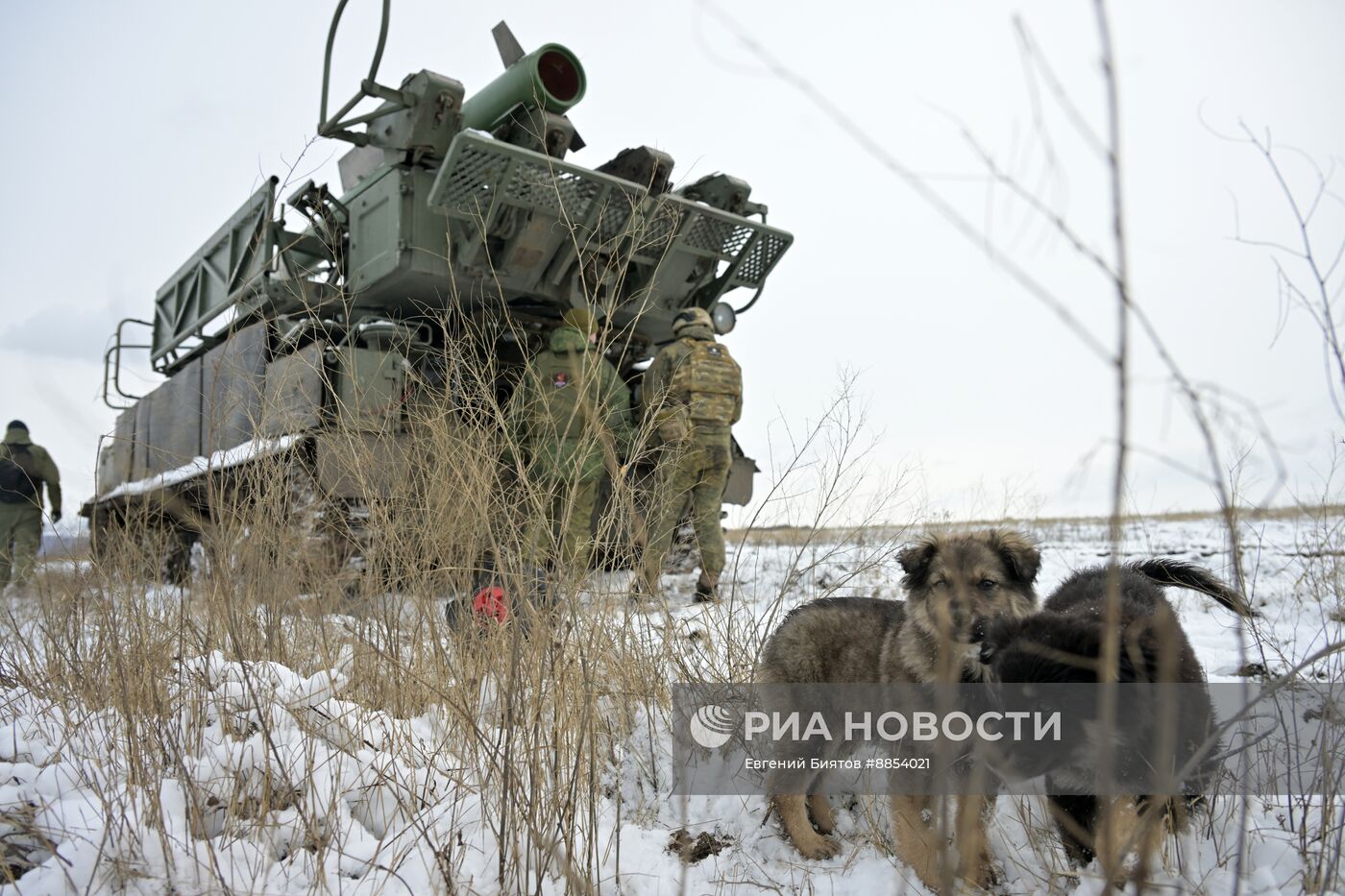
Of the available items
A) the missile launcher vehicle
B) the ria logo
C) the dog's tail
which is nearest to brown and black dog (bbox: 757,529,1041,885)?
the ria logo

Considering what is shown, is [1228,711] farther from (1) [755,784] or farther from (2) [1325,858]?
(1) [755,784]

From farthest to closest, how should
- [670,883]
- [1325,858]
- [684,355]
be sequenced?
[684,355] → [670,883] → [1325,858]

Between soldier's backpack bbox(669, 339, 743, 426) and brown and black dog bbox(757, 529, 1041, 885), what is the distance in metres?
3.09

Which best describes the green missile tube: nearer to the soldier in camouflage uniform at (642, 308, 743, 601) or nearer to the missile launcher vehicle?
the missile launcher vehicle

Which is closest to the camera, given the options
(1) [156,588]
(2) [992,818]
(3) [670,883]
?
(3) [670,883]

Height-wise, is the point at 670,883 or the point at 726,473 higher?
the point at 726,473

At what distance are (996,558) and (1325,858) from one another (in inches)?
38.1

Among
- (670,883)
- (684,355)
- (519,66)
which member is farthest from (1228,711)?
(519,66)

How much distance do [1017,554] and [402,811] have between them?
1.76 meters

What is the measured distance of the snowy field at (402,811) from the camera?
81.0 inches

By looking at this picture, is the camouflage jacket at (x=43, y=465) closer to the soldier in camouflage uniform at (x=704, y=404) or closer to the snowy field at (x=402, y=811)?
the soldier in camouflage uniform at (x=704, y=404)

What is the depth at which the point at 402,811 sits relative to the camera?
236cm

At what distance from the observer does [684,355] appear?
5.81 m

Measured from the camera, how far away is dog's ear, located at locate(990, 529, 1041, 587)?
104 inches
